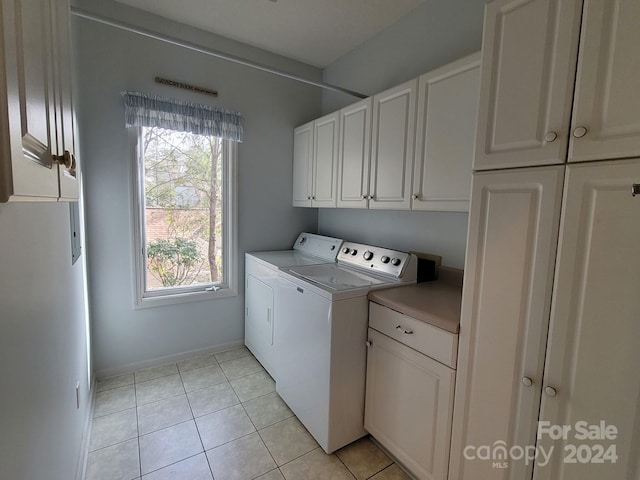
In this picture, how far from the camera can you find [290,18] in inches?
89.1

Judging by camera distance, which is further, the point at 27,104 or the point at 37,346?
the point at 37,346

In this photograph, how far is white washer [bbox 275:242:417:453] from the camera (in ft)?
5.46

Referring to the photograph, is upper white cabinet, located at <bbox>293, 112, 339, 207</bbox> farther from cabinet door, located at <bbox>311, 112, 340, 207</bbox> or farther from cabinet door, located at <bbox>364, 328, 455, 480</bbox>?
cabinet door, located at <bbox>364, 328, 455, 480</bbox>

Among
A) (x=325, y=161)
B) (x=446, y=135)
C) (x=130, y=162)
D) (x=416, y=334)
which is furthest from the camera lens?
(x=325, y=161)

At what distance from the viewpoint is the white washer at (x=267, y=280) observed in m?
2.37

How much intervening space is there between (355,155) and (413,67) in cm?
74

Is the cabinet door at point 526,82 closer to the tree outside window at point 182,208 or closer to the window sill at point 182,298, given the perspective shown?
the tree outside window at point 182,208

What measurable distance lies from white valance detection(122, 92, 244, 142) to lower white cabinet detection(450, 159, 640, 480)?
2.12 meters

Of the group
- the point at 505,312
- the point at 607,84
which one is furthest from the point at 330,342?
the point at 607,84

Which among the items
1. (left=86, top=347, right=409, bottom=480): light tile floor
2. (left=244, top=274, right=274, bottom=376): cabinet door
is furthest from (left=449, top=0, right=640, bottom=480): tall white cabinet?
(left=244, top=274, right=274, bottom=376): cabinet door

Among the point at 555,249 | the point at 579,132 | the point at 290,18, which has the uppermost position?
the point at 290,18

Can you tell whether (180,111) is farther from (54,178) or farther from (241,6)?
(54,178)

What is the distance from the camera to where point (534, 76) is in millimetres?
1007

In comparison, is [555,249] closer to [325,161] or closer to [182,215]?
[325,161]
